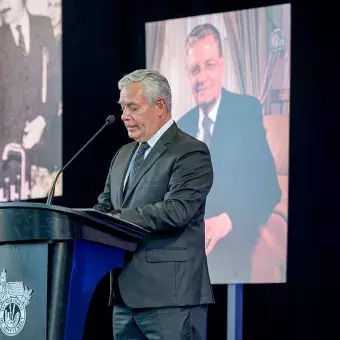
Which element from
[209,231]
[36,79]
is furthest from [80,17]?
[209,231]

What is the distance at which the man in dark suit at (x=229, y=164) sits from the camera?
145 inches

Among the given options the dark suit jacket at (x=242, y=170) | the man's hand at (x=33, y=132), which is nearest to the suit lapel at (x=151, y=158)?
the dark suit jacket at (x=242, y=170)

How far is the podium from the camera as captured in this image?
185 centimetres

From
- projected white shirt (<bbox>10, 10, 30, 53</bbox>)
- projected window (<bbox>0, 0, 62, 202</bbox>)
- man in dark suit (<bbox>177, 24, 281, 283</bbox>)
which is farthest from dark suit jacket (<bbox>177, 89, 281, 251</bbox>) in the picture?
projected white shirt (<bbox>10, 10, 30, 53</bbox>)

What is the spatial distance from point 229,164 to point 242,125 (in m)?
0.22

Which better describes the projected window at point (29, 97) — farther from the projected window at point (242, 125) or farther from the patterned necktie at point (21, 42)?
Result: the projected window at point (242, 125)

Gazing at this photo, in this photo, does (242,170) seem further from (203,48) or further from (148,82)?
(148,82)

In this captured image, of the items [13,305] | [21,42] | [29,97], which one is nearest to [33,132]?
[29,97]

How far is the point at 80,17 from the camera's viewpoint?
4449 millimetres

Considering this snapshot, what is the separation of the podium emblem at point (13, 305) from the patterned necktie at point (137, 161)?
0.56 m

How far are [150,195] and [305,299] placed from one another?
2078 millimetres

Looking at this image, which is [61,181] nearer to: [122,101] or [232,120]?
[232,120]

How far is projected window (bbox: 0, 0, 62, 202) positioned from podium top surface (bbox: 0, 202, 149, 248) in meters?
1.83

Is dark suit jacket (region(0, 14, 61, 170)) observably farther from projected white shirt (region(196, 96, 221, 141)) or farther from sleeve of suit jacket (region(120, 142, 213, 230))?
sleeve of suit jacket (region(120, 142, 213, 230))
